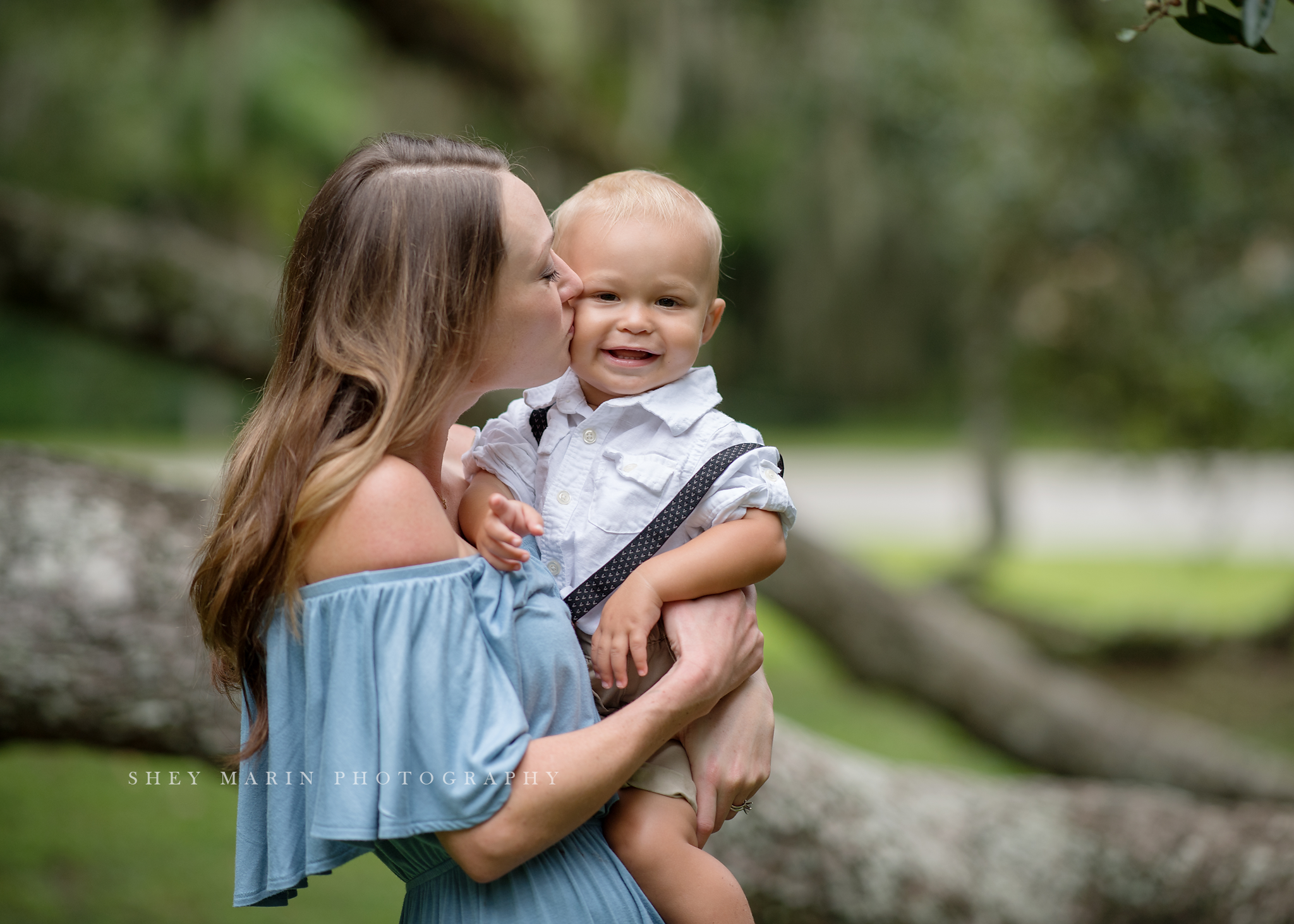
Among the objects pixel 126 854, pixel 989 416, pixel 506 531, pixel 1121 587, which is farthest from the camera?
pixel 1121 587

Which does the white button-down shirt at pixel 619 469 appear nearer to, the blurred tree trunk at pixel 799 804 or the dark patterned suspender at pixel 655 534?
the dark patterned suspender at pixel 655 534

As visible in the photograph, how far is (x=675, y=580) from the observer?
1.63 metres

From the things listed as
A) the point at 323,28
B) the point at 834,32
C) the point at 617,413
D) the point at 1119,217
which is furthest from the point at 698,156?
the point at 617,413

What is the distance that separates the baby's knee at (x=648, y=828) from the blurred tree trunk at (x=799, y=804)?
3.83 ft

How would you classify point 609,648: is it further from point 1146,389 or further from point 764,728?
point 1146,389

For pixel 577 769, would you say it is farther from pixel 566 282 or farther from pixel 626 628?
pixel 566 282

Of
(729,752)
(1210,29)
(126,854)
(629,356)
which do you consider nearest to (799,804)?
(729,752)

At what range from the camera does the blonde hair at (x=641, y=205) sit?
1742mm

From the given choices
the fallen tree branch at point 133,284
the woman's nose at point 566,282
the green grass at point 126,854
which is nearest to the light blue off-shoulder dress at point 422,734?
the woman's nose at point 566,282

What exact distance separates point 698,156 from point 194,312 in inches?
389

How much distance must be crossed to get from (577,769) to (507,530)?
1.03 ft

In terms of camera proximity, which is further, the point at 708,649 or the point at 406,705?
the point at 708,649

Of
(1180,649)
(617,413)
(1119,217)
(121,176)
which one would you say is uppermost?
(1119,217)

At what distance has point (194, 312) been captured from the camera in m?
4.43
